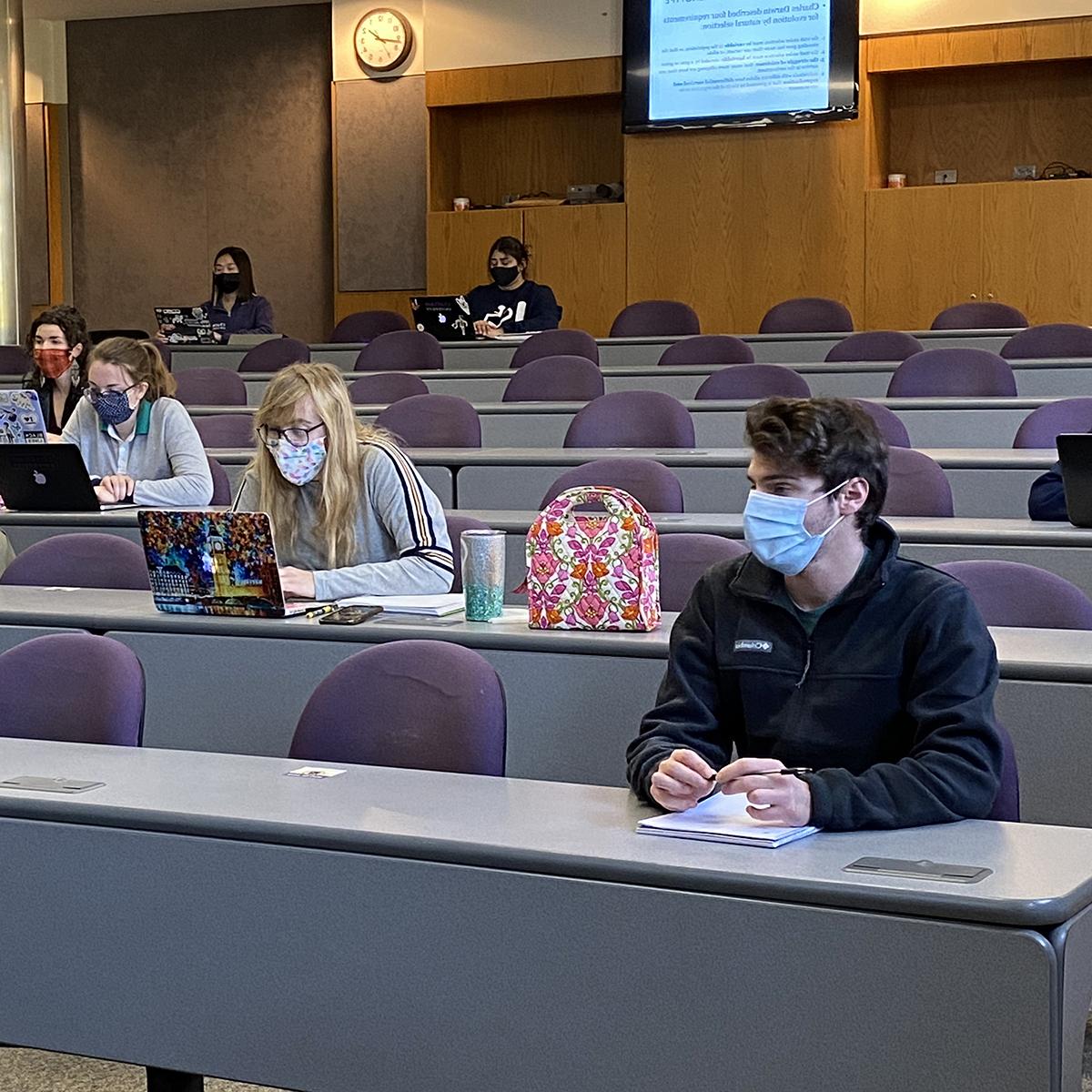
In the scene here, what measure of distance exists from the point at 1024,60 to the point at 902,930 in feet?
29.0

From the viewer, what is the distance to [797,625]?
2205 mm

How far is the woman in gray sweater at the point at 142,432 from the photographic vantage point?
475cm

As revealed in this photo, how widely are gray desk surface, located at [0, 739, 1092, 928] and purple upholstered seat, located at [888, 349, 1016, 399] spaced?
4.55 meters

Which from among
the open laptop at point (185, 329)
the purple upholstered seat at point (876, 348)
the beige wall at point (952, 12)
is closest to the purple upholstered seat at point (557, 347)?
the purple upholstered seat at point (876, 348)

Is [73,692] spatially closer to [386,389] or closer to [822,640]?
[822,640]

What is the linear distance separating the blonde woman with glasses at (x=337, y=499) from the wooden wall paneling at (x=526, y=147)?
7.80 meters

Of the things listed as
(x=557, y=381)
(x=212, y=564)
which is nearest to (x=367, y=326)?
(x=557, y=381)

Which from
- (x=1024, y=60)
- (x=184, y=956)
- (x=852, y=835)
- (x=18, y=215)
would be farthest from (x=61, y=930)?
(x=1024, y=60)

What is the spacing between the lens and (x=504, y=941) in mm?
1791

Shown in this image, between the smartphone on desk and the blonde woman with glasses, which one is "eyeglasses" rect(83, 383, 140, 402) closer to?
the blonde woman with glasses

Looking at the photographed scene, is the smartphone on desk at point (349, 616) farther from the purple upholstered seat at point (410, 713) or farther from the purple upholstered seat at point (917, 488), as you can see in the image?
the purple upholstered seat at point (917, 488)

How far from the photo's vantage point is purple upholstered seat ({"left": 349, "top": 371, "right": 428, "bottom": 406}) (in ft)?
23.2

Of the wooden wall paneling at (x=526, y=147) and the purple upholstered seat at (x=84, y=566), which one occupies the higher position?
the wooden wall paneling at (x=526, y=147)

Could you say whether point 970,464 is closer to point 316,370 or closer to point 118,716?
point 316,370
